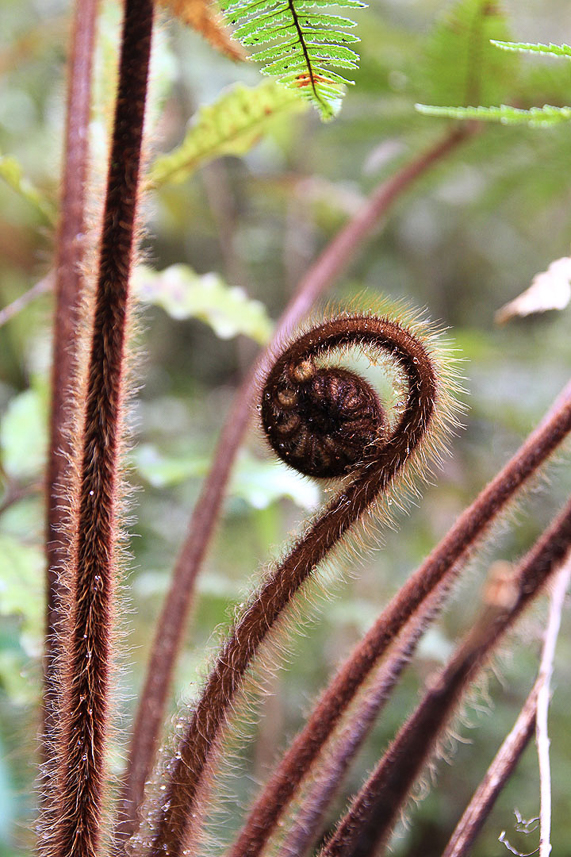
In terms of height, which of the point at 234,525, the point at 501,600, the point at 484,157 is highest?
the point at 484,157

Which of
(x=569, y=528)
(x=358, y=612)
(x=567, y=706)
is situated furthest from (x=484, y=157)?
(x=567, y=706)

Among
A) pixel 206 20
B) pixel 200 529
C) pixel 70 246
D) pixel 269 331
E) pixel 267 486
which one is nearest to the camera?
A: pixel 206 20

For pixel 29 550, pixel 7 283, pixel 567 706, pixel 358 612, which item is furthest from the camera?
pixel 7 283

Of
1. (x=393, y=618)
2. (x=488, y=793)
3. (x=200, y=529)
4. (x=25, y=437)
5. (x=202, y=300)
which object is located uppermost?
(x=202, y=300)

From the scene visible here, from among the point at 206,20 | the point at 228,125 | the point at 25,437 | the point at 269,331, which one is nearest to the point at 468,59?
the point at 228,125

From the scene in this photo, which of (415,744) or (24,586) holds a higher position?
(24,586)

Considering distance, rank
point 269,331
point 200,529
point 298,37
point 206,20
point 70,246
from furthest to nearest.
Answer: point 269,331, point 200,529, point 70,246, point 206,20, point 298,37

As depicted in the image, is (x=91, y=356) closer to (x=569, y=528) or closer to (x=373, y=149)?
(x=569, y=528)

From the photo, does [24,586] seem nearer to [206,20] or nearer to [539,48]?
[206,20]
